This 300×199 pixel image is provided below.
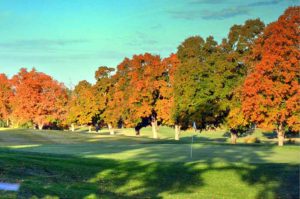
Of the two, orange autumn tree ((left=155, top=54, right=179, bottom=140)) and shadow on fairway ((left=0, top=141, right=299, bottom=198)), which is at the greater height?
orange autumn tree ((left=155, top=54, right=179, bottom=140))

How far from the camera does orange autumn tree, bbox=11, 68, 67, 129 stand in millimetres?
96438

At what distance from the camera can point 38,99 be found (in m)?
97.6

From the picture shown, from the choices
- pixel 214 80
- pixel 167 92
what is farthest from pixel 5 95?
pixel 214 80

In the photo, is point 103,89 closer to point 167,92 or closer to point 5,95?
point 167,92

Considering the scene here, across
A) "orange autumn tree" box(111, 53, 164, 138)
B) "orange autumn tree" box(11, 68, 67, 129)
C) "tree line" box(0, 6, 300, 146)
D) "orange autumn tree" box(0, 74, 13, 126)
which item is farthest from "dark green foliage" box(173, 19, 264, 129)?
"orange autumn tree" box(0, 74, 13, 126)

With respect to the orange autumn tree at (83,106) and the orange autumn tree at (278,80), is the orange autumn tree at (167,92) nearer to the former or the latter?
the orange autumn tree at (278,80)

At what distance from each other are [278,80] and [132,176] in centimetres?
2848

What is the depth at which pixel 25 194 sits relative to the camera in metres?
16.9

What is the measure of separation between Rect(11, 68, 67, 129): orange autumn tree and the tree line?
0.20 meters

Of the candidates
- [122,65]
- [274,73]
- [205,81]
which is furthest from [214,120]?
[122,65]

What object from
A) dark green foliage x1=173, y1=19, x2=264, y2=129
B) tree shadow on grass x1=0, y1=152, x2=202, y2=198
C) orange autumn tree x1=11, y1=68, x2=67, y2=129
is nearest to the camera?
tree shadow on grass x1=0, y1=152, x2=202, y2=198

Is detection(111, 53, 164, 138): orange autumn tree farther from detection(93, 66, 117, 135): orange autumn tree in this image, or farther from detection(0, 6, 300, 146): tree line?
detection(93, 66, 117, 135): orange autumn tree

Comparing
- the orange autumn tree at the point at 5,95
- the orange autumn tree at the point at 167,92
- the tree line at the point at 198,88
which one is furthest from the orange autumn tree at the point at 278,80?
the orange autumn tree at the point at 5,95

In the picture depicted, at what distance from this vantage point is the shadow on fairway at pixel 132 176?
20.8 meters
